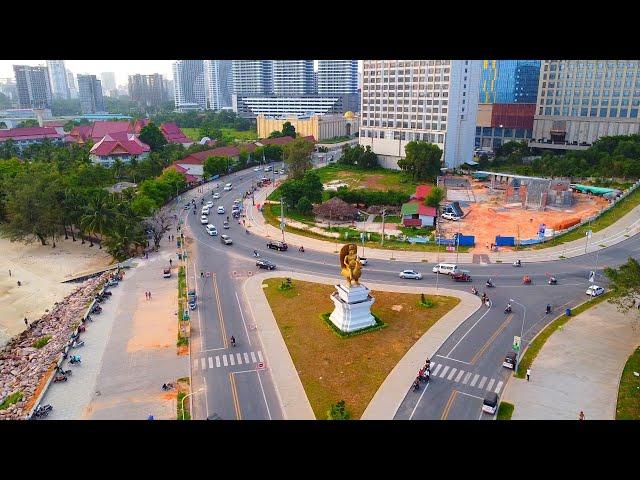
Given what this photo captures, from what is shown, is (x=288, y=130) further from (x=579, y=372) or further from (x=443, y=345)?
(x=579, y=372)

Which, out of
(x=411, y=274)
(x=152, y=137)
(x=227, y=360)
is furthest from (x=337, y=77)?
(x=227, y=360)

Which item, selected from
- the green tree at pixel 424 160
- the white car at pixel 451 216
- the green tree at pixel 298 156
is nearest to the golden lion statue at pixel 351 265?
the white car at pixel 451 216

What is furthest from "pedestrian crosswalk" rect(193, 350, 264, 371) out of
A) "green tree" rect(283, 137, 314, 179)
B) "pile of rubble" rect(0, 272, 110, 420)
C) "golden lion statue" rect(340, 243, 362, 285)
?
"green tree" rect(283, 137, 314, 179)

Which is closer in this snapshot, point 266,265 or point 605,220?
point 266,265

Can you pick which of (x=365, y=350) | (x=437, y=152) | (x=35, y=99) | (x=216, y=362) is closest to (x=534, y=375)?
(x=365, y=350)

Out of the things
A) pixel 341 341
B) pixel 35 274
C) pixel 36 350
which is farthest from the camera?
pixel 35 274

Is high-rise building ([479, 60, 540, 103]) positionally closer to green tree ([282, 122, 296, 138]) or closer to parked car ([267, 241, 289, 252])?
green tree ([282, 122, 296, 138])

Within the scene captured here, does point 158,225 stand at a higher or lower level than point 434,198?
lower

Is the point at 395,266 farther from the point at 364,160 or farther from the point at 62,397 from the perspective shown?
Result: the point at 364,160
